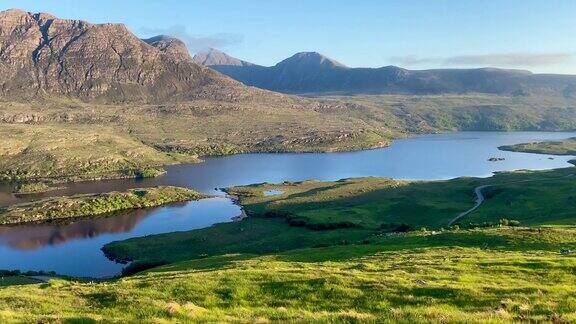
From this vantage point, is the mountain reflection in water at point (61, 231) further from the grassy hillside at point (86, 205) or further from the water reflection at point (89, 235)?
the grassy hillside at point (86, 205)

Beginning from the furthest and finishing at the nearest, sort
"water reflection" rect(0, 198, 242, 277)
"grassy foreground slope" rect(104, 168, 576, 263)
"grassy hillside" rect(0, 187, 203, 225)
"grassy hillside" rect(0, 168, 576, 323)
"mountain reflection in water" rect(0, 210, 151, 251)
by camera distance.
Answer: "grassy hillside" rect(0, 187, 203, 225) < "mountain reflection in water" rect(0, 210, 151, 251) < "water reflection" rect(0, 198, 242, 277) < "grassy foreground slope" rect(104, 168, 576, 263) < "grassy hillside" rect(0, 168, 576, 323)

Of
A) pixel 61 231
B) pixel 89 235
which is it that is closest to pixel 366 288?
pixel 89 235

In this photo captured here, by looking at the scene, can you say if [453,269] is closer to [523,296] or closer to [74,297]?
[523,296]

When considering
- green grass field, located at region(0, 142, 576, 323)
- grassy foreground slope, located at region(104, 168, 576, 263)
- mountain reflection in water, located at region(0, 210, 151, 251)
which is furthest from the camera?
mountain reflection in water, located at region(0, 210, 151, 251)

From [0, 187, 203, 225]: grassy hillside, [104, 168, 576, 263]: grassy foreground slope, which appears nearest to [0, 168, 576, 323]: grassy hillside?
[104, 168, 576, 263]: grassy foreground slope

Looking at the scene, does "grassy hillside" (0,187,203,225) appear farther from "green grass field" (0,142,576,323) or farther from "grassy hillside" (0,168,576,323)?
"green grass field" (0,142,576,323)

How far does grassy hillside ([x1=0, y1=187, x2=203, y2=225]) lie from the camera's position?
160125 millimetres

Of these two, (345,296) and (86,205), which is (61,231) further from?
(345,296)

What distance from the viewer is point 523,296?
2784 centimetres

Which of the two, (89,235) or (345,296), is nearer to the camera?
(345,296)

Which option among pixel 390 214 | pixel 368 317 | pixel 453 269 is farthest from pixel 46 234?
pixel 368 317

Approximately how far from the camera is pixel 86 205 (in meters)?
173

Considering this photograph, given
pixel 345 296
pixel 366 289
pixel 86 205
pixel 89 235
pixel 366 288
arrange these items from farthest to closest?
pixel 86 205, pixel 89 235, pixel 366 288, pixel 366 289, pixel 345 296

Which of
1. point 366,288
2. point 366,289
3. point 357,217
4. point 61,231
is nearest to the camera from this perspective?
point 366,289
